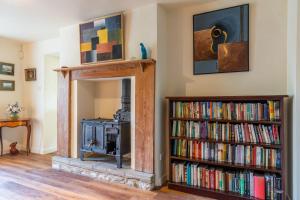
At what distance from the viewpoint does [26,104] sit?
4.82 metres

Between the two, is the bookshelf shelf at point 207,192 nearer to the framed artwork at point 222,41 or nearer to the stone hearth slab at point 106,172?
the stone hearth slab at point 106,172

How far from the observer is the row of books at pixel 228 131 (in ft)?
7.45

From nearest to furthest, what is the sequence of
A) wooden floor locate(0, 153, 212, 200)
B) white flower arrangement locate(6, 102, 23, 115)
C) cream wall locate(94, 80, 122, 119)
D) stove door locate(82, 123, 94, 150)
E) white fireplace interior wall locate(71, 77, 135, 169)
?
wooden floor locate(0, 153, 212, 200), stove door locate(82, 123, 94, 150), white fireplace interior wall locate(71, 77, 135, 169), cream wall locate(94, 80, 122, 119), white flower arrangement locate(6, 102, 23, 115)

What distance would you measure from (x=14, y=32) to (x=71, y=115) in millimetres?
2104

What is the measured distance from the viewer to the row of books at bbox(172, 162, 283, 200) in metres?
2.24

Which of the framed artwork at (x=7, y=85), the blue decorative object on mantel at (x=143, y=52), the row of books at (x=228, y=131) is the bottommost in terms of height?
the row of books at (x=228, y=131)

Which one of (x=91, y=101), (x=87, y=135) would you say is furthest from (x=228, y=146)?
(x=91, y=101)

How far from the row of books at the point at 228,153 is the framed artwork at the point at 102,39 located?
1.60m

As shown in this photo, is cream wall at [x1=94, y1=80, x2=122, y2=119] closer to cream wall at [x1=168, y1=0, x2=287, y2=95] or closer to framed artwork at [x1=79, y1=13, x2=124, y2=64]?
framed artwork at [x1=79, y1=13, x2=124, y2=64]

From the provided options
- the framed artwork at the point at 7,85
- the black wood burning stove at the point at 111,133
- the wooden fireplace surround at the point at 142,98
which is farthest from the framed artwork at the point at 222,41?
the framed artwork at the point at 7,85

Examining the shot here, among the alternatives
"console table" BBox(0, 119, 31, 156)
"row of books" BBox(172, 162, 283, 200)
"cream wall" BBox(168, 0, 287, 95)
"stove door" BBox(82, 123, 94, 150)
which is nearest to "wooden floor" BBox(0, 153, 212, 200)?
"row of books" BBox(172, 162, 283, 200)

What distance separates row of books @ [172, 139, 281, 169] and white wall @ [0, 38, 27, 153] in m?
3.87

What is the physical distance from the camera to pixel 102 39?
3236mm

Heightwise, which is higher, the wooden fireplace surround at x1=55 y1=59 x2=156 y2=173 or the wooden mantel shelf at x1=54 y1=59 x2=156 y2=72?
the wooden mantel shelf at x1=54 y1=59 x2=156 y2=72
